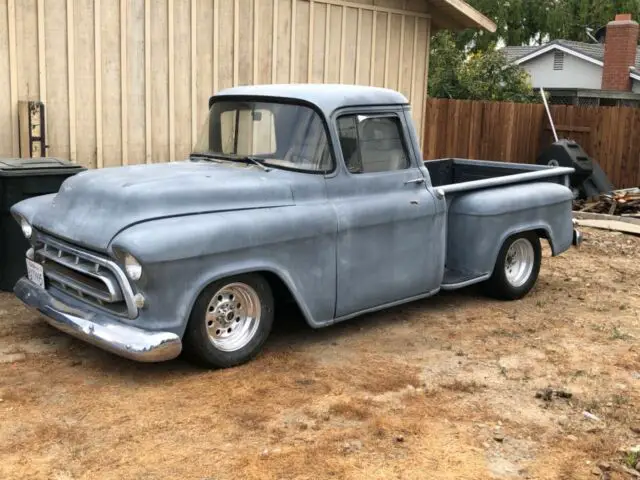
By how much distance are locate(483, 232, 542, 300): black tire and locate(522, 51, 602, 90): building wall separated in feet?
87.2

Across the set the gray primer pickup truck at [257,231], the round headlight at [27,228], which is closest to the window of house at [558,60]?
the gray primer pickup truck at [257,231]

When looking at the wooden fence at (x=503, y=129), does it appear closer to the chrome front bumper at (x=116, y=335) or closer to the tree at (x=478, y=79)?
the tree at (x=478, y=79)

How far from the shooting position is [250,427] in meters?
4.51

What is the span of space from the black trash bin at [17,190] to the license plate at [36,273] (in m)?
1.30

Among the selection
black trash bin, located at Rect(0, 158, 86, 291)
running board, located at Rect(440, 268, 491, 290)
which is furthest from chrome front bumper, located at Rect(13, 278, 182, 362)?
running board, located at Rect(440, 268, 491, 290)

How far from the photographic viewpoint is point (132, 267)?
189 inches

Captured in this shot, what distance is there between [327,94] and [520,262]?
295 cm

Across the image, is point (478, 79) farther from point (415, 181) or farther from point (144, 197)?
point (144, 197)

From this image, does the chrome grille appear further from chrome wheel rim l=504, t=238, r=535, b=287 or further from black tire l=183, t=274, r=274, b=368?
chrome wheel rim l=504, t=238, r=535, b=287

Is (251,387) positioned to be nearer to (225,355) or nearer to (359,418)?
(225,355)

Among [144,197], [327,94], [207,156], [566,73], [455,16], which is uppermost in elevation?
[566,73]

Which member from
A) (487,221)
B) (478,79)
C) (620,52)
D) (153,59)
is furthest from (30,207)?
(620,52)

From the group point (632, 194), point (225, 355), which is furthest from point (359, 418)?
point (632, 194)

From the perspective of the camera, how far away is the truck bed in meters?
7.78
